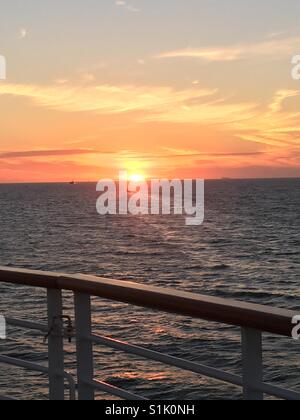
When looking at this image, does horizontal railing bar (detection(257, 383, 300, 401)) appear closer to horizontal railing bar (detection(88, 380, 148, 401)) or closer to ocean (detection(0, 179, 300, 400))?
horizontal railing bar (detection(88, 380, 148, 401))

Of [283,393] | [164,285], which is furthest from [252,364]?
[164,285]

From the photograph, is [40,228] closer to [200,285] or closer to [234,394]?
[200,285]

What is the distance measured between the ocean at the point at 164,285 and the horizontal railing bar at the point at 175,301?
33.5ft

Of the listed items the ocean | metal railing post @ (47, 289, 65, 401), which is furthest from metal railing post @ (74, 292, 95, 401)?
the ocean

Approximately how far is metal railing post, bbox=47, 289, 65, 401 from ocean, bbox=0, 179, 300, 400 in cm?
1000

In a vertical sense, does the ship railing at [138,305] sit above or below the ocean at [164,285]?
above

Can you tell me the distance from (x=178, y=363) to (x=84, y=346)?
0.59 m

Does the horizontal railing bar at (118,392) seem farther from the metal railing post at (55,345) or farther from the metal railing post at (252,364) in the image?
the metal railing post at (252,364)

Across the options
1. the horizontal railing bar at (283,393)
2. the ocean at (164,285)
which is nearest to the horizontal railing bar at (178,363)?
the horizontal railing bar at (283,393)

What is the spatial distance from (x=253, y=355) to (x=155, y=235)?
6231cm

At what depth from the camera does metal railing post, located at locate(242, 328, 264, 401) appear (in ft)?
6.47

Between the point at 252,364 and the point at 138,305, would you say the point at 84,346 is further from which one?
the point at 252,364

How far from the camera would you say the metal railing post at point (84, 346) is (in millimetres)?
2594

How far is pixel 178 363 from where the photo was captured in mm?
2180
